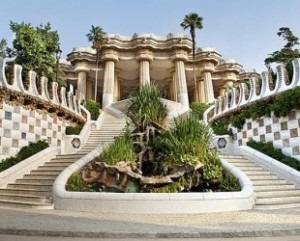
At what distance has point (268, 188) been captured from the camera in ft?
38.3

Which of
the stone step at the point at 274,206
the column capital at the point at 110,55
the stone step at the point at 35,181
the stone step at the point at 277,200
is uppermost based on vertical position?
the column capital at the point at 110,55

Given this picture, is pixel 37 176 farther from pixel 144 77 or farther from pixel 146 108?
pixel 144 77

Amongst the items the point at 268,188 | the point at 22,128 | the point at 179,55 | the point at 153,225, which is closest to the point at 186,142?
the point at 268,188

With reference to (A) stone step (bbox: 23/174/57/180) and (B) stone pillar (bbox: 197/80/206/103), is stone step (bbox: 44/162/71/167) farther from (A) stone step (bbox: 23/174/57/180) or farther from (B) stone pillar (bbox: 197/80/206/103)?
(B) stone pillar (bbox: 197/80/206/103)

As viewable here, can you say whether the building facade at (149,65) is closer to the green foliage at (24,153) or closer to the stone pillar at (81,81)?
the stone pillar at (81,81)

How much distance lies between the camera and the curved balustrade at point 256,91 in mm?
14381

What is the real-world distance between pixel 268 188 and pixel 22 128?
394 inches

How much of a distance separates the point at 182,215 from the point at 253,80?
10.4 meters

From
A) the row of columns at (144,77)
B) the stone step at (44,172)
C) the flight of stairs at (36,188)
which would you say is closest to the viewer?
the flight of stairs at (36,188)

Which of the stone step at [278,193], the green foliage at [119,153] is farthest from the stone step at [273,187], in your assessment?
the green foliage at [119,153]

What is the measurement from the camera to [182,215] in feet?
28.5

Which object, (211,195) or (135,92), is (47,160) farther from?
A: (211,195)

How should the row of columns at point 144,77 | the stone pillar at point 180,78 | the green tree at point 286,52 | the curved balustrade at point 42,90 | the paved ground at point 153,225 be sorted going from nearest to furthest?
the paved ground at point 153,225 < the curved balustrade at point 42,90 < the green tree at point 286,52 < the row of columns at point 144,77 < the stone pillar at point 180,78

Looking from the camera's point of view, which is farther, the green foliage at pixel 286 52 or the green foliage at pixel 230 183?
the green foliage at pixel 286 52
